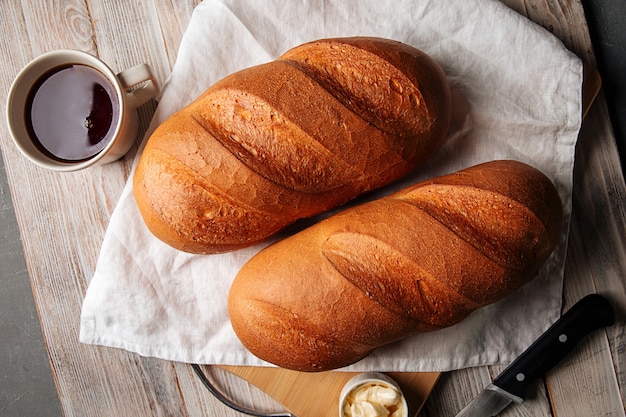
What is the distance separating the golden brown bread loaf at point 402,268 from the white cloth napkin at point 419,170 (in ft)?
0.49

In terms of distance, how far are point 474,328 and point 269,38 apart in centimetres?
89

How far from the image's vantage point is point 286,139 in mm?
1020

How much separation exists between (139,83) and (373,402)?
2.94ft

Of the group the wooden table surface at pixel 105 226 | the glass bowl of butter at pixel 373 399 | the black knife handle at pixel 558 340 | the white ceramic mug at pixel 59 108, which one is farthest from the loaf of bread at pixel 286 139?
the black knife handle at pixel 558 340

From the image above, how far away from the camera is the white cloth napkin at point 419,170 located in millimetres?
1186

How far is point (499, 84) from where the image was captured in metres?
1.20

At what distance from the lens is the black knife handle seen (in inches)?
46.1

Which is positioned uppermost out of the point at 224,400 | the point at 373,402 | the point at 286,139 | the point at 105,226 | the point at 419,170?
the point at 286,139

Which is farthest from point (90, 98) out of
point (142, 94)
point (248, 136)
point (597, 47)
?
point (597, 47)

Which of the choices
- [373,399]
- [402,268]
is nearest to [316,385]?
[373,399]

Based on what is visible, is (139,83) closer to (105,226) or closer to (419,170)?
(105,226)

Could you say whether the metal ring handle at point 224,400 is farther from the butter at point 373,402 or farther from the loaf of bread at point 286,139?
the loaf of bread at point 286,139

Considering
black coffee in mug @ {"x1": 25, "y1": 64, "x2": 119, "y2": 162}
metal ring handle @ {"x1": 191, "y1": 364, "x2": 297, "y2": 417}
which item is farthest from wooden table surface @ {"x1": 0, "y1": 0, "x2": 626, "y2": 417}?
black coffee in mug @ {"x1": 25, "y1": 64, "x2": 119, "y2": 162}

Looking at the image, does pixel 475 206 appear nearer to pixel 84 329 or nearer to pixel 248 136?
pixel 248 136
